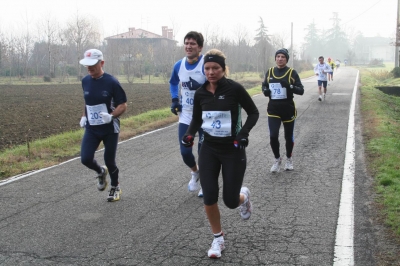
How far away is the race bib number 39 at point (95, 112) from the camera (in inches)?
244

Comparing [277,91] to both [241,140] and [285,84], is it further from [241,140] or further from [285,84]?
[241,140]

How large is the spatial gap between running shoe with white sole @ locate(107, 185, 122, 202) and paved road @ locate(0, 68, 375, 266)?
12 cm

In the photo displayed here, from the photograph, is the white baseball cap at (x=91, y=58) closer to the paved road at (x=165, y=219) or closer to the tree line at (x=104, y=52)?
the paved road at (x=165, y=219)

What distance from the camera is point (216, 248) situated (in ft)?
14.6

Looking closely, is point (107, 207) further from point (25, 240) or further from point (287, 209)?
point (287, 209)

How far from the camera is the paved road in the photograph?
4.52 meters

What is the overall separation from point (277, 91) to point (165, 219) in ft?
10.9

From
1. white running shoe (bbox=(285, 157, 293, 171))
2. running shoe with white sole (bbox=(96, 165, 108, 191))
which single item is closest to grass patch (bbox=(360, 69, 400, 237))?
white running shoe (bbox=(285, 157, 293, 171))

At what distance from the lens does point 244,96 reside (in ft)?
15.0

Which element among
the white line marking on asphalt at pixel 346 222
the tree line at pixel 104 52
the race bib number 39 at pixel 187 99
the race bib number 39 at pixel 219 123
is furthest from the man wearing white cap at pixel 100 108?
the tree line at pixel 104 52

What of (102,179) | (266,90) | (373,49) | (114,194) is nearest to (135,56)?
(266,90)

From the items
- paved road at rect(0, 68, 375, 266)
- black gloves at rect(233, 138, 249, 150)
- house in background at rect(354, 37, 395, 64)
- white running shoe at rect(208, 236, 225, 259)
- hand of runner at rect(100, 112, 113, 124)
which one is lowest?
paved road at rect(0, 68, 375, 266)

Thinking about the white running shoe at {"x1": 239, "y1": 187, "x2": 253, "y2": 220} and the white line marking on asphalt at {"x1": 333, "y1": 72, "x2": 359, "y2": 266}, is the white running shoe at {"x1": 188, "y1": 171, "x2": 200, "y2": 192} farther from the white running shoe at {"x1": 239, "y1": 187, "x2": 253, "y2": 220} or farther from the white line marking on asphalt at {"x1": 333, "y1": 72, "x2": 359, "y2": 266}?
the white line marking on asphalt at {"x1": 333, "y1": 72, "x2": 359, "y2": 266}

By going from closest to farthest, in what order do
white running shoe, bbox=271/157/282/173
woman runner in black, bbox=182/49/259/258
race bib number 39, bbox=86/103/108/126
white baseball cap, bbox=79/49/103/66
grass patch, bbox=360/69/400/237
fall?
woman runner in black, bbox=182/49/259/258
grass patch, bbox=360/69/400/237
white baseball cap, bbox=79/49/103/66
race bib number 39, bbox=86/103/108/126
white running shoe, bbox=271/157/282/173
